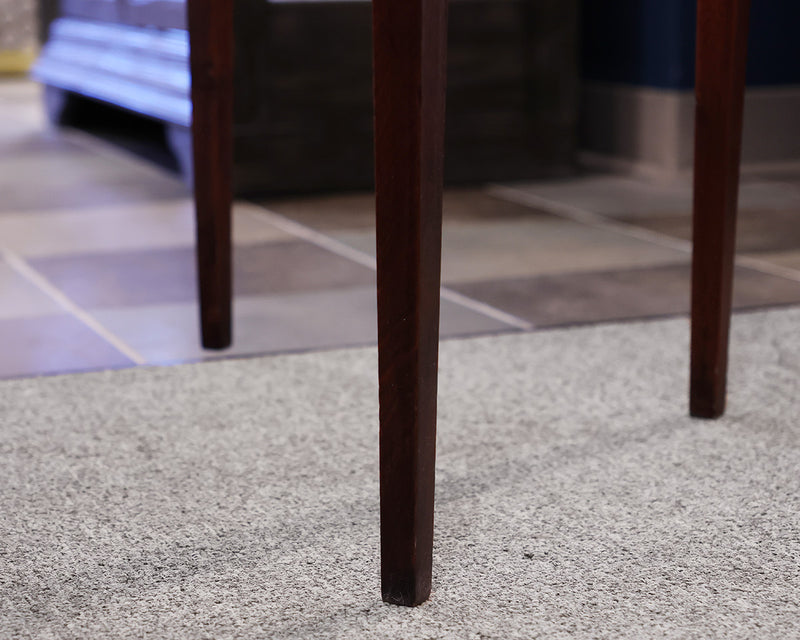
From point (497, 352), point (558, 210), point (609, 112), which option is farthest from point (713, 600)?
point (609, 112)

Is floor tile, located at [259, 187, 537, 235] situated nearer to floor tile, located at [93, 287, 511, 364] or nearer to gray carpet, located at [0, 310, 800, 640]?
floor tile, located at [93, 287, 511, 364]

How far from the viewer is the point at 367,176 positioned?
2912mm

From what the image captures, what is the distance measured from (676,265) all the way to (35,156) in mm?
1903

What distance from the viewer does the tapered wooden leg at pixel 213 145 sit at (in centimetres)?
138

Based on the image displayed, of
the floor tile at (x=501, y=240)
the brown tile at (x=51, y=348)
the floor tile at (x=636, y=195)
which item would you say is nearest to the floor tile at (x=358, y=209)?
the floor tile at (x=501, y=240)

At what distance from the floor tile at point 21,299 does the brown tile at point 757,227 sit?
1145mm

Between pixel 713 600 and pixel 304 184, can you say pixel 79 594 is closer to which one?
Result: pixel 713 600

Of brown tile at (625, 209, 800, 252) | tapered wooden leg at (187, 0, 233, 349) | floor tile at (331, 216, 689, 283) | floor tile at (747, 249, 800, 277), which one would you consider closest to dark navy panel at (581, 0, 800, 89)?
brown tile at (625, 209, 800, 252)

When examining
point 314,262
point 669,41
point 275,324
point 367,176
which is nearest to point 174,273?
point 314,262

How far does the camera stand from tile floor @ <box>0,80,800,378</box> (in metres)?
1.64

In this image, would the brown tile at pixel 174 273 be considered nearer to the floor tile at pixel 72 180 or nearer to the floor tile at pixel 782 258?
the floor tile at pixel 72 180

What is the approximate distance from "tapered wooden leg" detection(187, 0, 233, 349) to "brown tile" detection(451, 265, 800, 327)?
454 mm

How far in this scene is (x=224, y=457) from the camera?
1157 millimetres

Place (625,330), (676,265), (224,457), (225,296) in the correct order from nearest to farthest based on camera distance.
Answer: (224,457) < (225,296) < (625,330) < (676,265)
